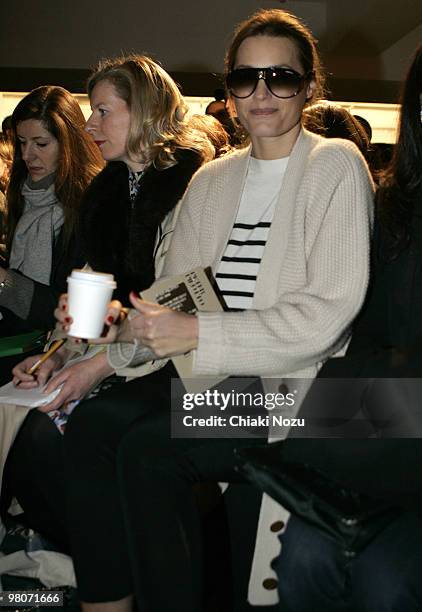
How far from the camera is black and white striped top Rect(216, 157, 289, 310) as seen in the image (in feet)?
5.33

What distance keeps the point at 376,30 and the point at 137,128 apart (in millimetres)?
4557

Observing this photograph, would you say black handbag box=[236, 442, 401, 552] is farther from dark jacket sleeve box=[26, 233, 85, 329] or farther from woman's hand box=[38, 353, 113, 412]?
dark jacket sleeve box=[26, 233, 85, 329]

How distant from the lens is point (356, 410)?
1309mm

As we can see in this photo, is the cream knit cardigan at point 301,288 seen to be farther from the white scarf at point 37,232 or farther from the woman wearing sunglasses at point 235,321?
the white scarf at point 37,232

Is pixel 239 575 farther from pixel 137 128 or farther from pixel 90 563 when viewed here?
pixel 137 128

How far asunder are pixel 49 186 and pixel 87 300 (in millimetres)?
1259

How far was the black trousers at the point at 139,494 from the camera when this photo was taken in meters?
1.40

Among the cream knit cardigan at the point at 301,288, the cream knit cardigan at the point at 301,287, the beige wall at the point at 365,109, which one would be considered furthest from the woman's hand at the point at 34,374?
the beige wall at the point at 365,109

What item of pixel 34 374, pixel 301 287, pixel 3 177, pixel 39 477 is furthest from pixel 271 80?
pixel 3 177

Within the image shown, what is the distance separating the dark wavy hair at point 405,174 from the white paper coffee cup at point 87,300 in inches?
23.0

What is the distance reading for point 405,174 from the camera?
159cm

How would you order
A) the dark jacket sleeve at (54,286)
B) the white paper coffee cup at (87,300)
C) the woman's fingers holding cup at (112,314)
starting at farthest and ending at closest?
the dark jacket sleeve at (54,286), the woman's fingers holding cup at (112,314), the white paper coffee cup at (87,300)

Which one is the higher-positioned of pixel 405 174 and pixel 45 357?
pixel 405 174

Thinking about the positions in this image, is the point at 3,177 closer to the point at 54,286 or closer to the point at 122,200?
the point at 54,286
